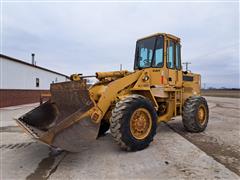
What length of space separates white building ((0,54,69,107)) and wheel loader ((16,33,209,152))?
42.2 ft

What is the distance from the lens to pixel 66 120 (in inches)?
164

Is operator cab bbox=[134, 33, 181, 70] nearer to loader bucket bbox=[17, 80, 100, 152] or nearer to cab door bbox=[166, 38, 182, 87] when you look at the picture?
cab door bbox=[166, 38, 182, 87]

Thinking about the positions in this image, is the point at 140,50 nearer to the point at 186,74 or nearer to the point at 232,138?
the point at 186,74

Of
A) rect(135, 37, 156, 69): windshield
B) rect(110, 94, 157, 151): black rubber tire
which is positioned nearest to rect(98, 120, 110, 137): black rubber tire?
rect(110, 94, 157, 151): black rubber tire

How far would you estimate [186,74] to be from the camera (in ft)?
24.5

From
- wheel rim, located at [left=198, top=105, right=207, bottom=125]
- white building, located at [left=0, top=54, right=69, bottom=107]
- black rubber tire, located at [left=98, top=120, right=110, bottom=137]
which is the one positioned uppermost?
white building, located at [left=0, top=54, right=69, bottom=107]

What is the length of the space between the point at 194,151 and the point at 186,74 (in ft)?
10.5

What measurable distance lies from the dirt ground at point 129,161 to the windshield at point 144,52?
7.26ft

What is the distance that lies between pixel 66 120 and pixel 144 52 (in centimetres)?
353

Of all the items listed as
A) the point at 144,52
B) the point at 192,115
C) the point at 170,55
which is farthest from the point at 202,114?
the point at 144,52

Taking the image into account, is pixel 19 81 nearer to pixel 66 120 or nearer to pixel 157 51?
pixel 157 51

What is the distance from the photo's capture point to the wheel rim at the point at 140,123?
4840 mm

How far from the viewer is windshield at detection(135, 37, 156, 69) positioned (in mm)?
6449

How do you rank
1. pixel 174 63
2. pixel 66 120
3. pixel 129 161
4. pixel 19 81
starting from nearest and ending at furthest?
pixel 66 120
pixel 129 161
pixel 174 63
pixel 19 81
